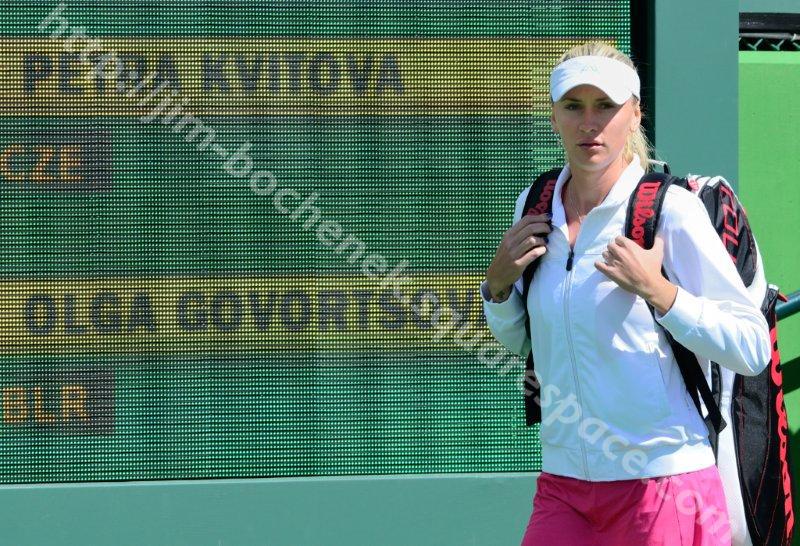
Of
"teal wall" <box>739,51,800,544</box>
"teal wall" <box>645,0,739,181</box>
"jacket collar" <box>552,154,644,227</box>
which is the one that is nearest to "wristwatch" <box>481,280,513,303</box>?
"jacket collar" <box>552,154,644,227</box>

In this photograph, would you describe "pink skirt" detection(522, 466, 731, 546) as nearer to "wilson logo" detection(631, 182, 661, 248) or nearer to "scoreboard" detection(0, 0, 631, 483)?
"wilson logo" detection(631, 182, 661, 248)

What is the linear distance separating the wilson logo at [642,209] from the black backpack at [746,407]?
0.26 ft

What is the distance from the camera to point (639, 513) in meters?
2.26

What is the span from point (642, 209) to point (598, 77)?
1.01ft

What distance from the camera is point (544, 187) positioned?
254 cm

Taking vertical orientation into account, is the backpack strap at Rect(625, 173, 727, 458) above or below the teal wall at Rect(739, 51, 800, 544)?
below

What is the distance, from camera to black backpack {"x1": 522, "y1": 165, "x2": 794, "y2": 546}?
2541mm

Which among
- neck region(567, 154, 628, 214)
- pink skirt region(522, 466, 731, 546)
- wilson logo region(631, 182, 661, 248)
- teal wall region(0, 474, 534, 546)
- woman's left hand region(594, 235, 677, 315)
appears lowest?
teal wall region(0, 474, 534, 546)

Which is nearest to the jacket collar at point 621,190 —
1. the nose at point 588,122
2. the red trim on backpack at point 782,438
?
the nose at point 588,122

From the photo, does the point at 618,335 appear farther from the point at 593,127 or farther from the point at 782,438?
the point at 782,438

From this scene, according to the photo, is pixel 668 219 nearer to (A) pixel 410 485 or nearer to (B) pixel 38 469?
(A) pixel 410 485

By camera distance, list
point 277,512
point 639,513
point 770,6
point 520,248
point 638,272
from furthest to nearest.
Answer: point 770,6 < point 277,512 < point 520,248 < point 639,513 < point 638,272

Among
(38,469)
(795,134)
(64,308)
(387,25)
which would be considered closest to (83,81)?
(64,308)

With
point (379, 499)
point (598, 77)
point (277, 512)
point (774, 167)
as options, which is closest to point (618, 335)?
point (598, 77)
